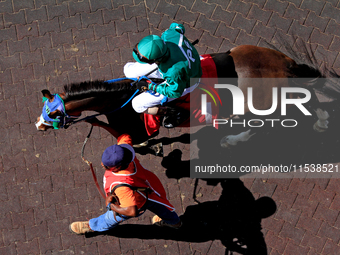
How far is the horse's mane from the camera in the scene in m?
3.52

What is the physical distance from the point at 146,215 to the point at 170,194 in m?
0.56

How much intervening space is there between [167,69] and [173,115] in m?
0.88

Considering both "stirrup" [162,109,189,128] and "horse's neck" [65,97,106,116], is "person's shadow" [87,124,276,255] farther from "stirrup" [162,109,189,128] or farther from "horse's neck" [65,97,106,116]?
"horse's neck" [65,97,106,116]

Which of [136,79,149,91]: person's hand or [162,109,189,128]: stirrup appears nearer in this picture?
[136,79,149,91]: person's hand

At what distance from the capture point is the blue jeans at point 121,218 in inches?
164

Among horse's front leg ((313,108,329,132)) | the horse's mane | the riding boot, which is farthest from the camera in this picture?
horse's front leg ((313,108,329,132))

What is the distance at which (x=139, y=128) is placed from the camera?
4.62 meters

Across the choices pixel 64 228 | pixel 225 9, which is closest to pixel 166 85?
pixel 225 9

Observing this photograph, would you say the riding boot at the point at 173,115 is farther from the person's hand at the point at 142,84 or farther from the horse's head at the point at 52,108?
the horse's head at the point at 52,108

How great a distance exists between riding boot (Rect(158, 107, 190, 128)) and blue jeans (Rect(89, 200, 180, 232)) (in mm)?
1196

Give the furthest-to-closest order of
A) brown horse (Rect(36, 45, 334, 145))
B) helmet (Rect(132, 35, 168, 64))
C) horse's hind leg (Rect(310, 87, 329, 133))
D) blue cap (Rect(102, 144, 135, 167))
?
horse's hind leg (Rect(310, 87, 329, 133)) → brown horse (Rect(36, 45, 334, 145)) → blue cap (Rect(102, 144, 135, 167)) → helmet (Rect(132, 35, 168, 64))

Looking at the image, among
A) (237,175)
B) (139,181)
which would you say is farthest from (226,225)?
(139,181)

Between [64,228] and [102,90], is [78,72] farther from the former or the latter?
[64,228]

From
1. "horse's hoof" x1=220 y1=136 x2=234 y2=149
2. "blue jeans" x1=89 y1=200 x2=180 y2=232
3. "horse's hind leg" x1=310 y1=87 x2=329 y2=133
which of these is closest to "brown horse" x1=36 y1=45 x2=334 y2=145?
"horse's hind leg" x1=310 y1=87 x2=329 y2=133
